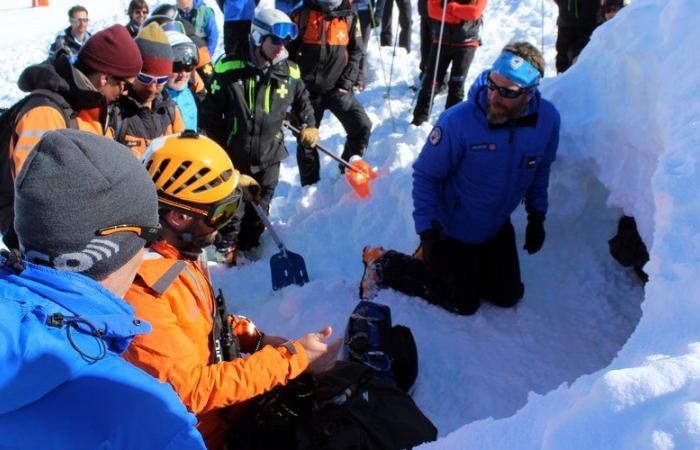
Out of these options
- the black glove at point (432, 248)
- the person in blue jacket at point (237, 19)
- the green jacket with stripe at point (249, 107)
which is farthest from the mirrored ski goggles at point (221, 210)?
the person in blue jacket at point (237, 19)

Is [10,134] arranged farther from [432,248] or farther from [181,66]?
[432,248]

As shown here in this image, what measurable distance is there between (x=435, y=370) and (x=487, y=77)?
1879 millimetres

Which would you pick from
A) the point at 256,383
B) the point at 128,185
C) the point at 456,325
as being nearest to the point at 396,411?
the point at 256,383

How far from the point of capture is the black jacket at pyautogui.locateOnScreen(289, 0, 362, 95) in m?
6.00

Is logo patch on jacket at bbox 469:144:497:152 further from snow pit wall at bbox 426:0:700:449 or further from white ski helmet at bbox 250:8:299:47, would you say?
white ski helmet at bbox 250:8:299:47

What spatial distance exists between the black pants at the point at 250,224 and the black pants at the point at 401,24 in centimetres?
455

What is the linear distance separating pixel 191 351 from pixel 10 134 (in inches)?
70.7

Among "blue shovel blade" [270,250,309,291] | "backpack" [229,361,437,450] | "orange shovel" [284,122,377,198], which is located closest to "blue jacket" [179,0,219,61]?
"orange shovel" [284,122,377,198]

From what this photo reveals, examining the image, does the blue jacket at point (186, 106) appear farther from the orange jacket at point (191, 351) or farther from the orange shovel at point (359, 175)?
the orange jacket at point (191, 351)

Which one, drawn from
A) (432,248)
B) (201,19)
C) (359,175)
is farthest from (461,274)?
(201,19)

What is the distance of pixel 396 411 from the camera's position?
2656 millimetres

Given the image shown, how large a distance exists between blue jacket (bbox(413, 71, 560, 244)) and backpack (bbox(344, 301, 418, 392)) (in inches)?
33.8

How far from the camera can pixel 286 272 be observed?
4824 millimetres

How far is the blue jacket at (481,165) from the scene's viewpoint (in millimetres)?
3850
